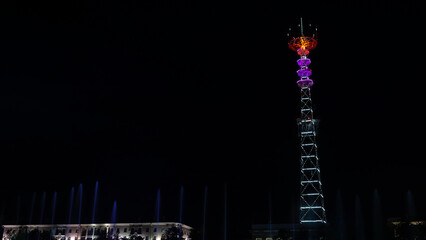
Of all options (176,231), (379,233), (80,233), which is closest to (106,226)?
(80,233)

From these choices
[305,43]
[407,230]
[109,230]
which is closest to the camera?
[407,230]

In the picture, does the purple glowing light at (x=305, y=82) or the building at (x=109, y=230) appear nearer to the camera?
the purple glowing light at (x=305, y=82)

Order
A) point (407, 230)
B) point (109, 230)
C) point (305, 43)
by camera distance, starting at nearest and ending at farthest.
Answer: point (407, 230) → point (305, 43) → point (109, 230)

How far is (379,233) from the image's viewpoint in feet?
175

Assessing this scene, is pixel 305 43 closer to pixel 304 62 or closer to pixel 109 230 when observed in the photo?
pixel 304 62

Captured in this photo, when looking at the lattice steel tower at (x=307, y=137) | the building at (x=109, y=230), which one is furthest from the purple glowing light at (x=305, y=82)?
the building at (x=109, y=230)

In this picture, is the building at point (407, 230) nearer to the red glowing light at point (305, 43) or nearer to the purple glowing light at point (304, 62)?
the purple glowing light at point (304, 62)

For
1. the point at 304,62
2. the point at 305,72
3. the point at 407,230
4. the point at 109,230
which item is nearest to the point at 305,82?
the point at 305,72

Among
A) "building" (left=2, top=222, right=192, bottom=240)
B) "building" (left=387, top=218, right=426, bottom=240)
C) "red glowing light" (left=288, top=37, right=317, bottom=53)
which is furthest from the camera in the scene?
"building" (left=2, top=222, right=192, bottom=240)

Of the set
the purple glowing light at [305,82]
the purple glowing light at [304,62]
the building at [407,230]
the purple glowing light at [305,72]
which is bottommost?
the building at [407,230]

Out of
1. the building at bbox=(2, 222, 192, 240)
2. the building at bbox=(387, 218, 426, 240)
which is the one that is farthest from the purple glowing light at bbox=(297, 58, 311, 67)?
the building at bbox=(2, 222, 192, 240)

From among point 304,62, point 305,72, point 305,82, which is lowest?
point 305,82

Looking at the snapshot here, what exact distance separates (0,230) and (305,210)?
197 ft

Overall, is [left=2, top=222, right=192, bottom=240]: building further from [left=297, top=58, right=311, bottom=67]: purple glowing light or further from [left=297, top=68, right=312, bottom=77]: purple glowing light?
[left=297, top=58, right=311, bottom=67]: purple glowing light
